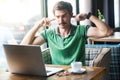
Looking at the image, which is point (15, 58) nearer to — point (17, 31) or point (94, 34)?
point (94, 34)

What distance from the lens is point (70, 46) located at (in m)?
2.72

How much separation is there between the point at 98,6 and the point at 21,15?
3158 millimetres

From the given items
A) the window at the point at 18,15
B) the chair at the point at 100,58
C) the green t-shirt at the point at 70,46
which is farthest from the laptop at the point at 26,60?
the window at the point at 18,15

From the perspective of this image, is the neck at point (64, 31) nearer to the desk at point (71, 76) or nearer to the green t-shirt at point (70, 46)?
the green t-shirt at point (70, 46)

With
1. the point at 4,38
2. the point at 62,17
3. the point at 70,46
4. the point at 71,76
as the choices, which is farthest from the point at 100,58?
the point at 4,38

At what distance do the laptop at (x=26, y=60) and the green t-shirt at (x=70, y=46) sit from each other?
1.73 feet

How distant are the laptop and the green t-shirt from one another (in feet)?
1.73

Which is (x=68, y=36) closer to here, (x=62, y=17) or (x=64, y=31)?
(x=64, y=31)

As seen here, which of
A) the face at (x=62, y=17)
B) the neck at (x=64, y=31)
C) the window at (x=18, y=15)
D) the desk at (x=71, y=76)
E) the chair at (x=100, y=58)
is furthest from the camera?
the window at (x=18, y=15)

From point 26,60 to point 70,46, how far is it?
73cm

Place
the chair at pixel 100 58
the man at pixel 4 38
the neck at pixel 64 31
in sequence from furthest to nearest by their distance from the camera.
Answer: the man at pixel 4 38 < the chair at pixel 100 58 < the neck at pixel 64 31

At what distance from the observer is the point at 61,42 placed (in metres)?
2.76

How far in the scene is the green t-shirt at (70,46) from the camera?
2.72 metres

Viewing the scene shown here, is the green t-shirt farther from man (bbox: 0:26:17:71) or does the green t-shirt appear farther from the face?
man (bbox: 0:26:17:71)
